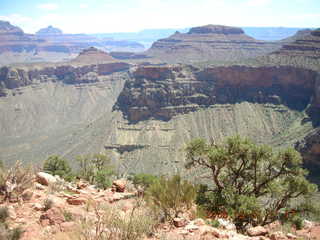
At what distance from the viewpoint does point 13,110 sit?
158375 millimetres

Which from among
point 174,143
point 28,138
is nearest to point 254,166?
point 174,143

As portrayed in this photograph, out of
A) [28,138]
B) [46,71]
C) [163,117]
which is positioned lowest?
[28,138]

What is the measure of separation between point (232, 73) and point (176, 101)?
2281cm

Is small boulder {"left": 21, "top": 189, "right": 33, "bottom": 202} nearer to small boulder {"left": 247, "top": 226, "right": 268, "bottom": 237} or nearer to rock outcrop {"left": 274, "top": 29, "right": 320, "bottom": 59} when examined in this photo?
small boulder {"left": 247, "top": 226, "right": 268, "bottom": 237}

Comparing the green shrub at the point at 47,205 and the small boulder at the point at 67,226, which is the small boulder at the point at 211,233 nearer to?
the small boulder at the point at 67,226

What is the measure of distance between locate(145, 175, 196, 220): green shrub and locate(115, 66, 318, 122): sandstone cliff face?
324 ft

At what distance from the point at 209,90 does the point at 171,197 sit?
107 meters

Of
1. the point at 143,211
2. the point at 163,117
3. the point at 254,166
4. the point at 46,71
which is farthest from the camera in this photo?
the point at 46,71

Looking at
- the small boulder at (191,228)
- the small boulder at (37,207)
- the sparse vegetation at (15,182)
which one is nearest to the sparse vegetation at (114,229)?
the small boulder at (191,228)

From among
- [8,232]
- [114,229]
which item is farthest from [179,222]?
[8,232]

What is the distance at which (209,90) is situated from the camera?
119625 mm

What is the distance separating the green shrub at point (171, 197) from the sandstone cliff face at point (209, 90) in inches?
3884

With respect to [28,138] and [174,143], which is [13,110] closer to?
[28,138]

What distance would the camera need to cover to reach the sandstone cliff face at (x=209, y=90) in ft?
378
